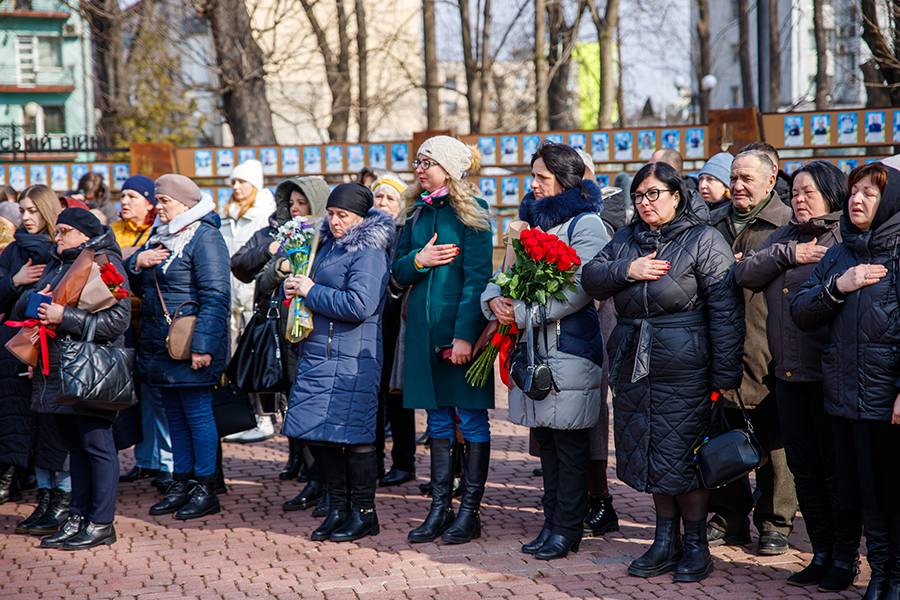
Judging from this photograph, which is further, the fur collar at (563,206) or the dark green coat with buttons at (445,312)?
the dark green coat with buttons at (445,312)

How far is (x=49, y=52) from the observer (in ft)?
160

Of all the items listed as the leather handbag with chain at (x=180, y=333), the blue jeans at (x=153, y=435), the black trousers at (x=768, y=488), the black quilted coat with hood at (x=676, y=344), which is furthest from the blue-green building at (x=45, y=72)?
the black quilted coat with hood at (x=676, y=344)

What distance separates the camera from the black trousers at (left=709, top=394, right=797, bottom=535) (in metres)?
6.14

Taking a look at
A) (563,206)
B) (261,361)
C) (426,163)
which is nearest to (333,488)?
(261,361)

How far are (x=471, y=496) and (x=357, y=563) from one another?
0.78 meters

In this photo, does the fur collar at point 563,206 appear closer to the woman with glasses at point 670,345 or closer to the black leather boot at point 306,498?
the woman with glasses at point 670,345

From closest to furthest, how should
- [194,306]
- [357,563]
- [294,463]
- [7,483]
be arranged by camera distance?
[357,563], [194,306], [7,483], [294,463]

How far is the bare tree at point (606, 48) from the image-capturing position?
23.0 metres

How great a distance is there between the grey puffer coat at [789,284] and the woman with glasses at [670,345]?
0.15 metres

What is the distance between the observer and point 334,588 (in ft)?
18.9

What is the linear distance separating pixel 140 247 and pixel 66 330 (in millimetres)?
1250

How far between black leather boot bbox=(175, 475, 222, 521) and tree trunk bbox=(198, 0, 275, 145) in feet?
35.6

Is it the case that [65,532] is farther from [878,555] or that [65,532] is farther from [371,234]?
[878,555]

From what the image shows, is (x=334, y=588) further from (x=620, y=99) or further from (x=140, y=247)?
(x=620, y=99)
